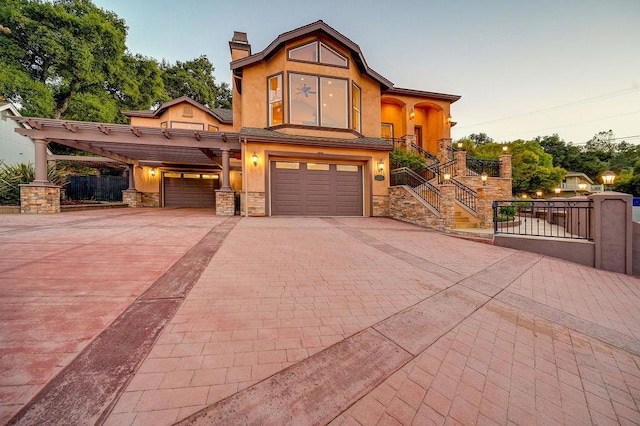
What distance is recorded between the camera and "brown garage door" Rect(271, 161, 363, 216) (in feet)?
37.7

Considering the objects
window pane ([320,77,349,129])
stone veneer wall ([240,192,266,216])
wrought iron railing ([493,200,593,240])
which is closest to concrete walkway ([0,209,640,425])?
wrought iron railing ([493,200,593,240])

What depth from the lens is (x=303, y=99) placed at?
11.7 metres

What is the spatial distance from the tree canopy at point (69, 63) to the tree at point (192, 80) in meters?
6.02

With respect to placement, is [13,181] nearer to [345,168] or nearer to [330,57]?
[345,168]

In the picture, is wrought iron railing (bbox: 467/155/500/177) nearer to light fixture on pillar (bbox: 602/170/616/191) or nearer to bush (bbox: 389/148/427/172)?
bush (bbox: 389/148/427/172)

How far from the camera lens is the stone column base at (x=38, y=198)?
10336 mm

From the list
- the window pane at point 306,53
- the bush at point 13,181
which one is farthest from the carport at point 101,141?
the window pane at point 306,53

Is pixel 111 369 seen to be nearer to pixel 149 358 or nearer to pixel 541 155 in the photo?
pixel 149 358

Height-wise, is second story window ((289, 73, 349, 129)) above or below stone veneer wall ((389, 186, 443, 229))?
above

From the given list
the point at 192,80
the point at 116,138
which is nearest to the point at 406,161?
the point at 116,138

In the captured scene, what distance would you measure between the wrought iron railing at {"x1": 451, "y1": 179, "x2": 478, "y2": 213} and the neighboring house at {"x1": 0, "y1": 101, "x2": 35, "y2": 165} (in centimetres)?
2530

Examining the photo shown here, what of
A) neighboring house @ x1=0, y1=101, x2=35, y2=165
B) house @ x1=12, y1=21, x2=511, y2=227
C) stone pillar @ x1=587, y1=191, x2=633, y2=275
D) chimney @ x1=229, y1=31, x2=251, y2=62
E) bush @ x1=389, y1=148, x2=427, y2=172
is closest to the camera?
stone pillar @ x1=587, y1=191, x2=633, y2=275

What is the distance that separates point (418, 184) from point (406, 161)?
275 cm

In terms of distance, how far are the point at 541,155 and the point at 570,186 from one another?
18.5 meters
